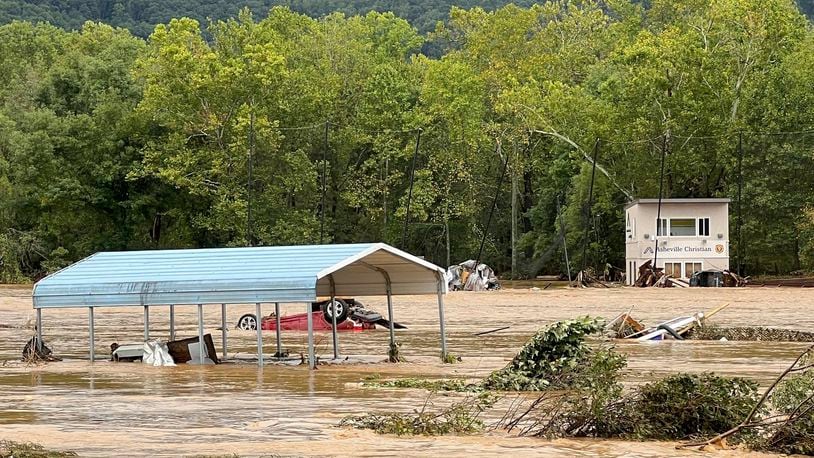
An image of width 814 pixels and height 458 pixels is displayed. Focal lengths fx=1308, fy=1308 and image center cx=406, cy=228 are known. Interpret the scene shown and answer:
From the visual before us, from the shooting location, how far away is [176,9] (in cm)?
16012

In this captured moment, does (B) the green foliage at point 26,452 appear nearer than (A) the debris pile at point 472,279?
Yes

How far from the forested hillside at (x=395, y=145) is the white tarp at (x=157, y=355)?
43.0 metres

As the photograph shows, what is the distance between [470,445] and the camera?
51.3ft

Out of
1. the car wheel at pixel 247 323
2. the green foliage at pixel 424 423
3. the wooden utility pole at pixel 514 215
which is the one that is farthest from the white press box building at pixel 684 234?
the green foliage at pixel 424 423

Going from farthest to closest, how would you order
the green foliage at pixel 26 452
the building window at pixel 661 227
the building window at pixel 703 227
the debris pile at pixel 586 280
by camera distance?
the building window at pixel 703 227, the building window at pixel 661 227, the debris pile at pixel 586 280, the green foliage at pixel 26 452

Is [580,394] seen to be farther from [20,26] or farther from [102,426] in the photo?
[20,26]

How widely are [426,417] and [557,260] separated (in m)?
63.3

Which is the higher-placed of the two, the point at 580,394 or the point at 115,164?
the point at 115,164

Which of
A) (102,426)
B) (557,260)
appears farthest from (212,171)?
(102,426)

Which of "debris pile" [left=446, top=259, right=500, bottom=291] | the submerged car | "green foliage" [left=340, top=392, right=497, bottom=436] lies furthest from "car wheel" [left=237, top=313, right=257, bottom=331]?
"green foliage" [left=340, top=392, right=497, bottom=436]

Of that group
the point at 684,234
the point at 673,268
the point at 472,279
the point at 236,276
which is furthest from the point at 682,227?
the point at 236,276

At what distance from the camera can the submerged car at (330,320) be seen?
3906 centimetres

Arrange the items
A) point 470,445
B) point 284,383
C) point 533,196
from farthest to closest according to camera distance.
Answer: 1. point 533,196
2. point 284,383
3. point 470,445

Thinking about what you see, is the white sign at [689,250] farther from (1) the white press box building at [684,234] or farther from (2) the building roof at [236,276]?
(2) the building roof at [236,276]
